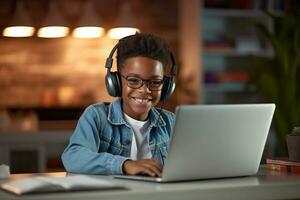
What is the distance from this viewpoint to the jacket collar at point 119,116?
2.29m

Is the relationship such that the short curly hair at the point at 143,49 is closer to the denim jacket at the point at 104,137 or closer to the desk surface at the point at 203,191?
the denim jacket at the point at 104,137

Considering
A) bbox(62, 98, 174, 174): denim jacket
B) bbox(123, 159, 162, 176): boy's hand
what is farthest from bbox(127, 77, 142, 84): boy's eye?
bbox(123, 159, 162, 176): boy's hand

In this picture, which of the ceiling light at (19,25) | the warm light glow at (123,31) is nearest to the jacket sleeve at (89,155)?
the ceiling light at (19,25)

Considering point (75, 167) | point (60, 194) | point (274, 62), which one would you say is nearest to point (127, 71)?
point (75, 167)

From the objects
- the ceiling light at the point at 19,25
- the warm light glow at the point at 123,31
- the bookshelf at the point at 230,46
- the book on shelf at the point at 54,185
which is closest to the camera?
the book on shelf at the point at 54,185

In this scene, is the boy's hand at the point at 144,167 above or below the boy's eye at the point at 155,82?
below

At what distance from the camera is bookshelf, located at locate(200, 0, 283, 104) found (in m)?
6.34

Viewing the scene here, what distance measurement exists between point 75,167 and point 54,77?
4587 millimetres

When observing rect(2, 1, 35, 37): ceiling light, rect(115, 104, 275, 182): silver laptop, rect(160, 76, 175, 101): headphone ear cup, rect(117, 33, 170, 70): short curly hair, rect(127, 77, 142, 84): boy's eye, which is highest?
rect(2, 1, 35, 37): ceiling light

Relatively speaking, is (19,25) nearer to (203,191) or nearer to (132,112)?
(132,112)

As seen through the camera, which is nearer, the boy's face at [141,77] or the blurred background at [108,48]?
the boy's face at [141,77]

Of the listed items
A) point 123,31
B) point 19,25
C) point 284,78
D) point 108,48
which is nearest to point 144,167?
point 284,78

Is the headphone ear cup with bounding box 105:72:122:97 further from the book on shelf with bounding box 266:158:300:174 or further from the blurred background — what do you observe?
the blurred background

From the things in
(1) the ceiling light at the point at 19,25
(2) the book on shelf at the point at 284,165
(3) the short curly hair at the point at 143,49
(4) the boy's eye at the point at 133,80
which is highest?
(1) the ceiling light at the point at 19,25
